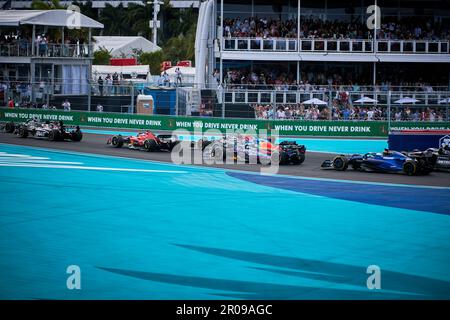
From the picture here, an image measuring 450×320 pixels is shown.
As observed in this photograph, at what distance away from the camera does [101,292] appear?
1127 cm

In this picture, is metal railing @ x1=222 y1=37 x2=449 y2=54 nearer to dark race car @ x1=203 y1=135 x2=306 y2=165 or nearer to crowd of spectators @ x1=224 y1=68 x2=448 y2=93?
crowd of spectators @ x1=224 y1=68 x2=448 y2=93

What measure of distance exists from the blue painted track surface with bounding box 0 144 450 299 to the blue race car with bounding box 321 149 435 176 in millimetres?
2440

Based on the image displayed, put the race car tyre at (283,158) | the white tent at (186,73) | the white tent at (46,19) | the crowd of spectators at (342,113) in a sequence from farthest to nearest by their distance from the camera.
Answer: the white tent at (186,73)
the white tent at (46,19)
the crowd of spectators at (342,113)
the race car tyre at (283,158)

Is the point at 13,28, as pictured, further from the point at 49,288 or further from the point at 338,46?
the point at 49,288

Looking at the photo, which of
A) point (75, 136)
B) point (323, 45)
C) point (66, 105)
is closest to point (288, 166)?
point (75, 136)

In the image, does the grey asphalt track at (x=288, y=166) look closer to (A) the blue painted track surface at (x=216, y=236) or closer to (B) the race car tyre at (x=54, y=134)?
(B) the race car tyre at (x=54, y=134)

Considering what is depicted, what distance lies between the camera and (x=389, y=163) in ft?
81.1

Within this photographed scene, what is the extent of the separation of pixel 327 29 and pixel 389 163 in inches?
918

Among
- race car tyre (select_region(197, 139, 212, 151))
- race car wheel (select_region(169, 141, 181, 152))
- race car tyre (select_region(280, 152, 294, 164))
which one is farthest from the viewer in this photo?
race car wheel (select_region(169, 141, 181, 152))

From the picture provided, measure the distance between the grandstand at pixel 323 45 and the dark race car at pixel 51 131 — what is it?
1078cm

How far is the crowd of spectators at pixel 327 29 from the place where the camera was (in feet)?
151

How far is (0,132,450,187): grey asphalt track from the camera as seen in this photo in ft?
77.7

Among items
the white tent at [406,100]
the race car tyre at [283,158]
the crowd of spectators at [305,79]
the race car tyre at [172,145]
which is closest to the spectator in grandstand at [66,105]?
the crowd of spectators at [305,79]

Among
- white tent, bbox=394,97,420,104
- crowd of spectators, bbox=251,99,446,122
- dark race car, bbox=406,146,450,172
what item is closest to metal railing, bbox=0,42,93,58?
crowd of spectators, bbox=251,99,446,122
